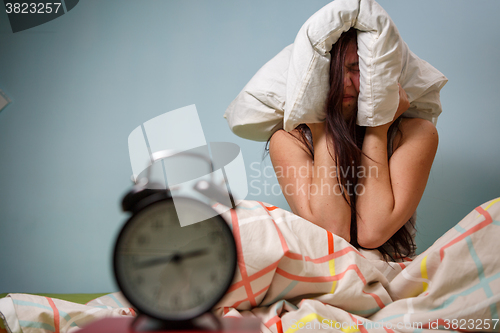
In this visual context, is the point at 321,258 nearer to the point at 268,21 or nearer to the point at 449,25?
the point at 268,21

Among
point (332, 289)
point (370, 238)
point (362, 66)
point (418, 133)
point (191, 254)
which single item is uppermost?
point (362, 66)

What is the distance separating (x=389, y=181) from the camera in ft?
2.85

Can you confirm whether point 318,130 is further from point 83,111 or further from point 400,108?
point 83,111

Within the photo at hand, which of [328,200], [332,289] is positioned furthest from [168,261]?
[328,200]

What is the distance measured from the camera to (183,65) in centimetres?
119

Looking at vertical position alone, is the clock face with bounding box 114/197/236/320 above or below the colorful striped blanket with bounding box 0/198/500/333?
above

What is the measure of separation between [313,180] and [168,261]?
671 millimetres

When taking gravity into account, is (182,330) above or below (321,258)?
above

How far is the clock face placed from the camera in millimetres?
266

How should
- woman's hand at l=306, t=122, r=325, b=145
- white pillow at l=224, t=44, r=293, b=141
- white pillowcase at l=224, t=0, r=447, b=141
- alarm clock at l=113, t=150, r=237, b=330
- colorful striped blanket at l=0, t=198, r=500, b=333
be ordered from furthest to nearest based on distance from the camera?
white pillow at l=224, t=44, r=293, b=141 → woman's hand at l=306, t=122, r=325, b=145 → white pillowcase at l=224, t=0, r=447, b=141 → colorful striped blanket at l=0, t=198, r=500, b=333 → alarm clock at l=113, t=150, r=237, b=330

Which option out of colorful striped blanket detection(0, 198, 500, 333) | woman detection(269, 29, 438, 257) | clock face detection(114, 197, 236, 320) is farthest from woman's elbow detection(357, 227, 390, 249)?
clock face detection(114, 197, 236, 320)

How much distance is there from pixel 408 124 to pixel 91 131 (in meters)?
1.07

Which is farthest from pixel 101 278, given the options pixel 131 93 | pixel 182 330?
pixel 182 330

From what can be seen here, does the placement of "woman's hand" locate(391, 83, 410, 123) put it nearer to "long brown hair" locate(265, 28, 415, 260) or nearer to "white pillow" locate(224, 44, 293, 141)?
"long brown hair" locate(265, 28, 415, 260)
